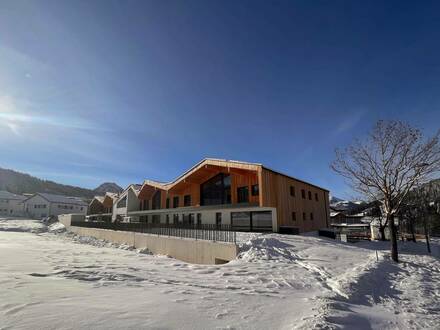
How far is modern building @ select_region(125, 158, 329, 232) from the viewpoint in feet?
80.2

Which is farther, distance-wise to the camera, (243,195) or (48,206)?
(48,206)

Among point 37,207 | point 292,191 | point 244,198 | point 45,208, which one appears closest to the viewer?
point 244,198

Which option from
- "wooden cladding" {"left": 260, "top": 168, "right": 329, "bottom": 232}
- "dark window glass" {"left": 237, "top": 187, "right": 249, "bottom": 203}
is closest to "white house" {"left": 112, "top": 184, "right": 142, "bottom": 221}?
"dark window glass" {"left": 237, "top": 187, "right": 249, "bottom": 203}

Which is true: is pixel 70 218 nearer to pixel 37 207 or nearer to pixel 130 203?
pixel 130 203


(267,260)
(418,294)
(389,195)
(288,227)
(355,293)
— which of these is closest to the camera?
(355,293)

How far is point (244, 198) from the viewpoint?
2677 centimetres

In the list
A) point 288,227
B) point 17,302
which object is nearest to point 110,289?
point 17,302

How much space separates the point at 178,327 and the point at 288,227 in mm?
21001

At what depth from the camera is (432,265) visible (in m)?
13.8

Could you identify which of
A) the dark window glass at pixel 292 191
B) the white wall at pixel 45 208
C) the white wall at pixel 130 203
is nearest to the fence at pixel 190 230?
the dark window glass at pixel 292 191

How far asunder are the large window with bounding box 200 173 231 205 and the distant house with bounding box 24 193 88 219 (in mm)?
56551

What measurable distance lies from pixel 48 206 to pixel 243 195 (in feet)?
210

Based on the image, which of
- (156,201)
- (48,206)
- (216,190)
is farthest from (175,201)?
(48,206)

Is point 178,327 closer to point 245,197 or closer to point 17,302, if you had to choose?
point 17,302
